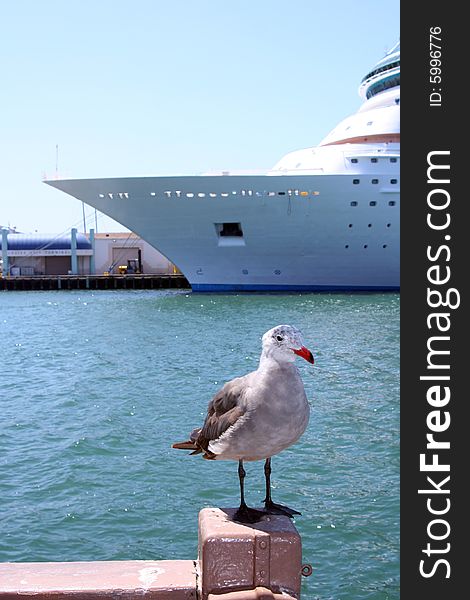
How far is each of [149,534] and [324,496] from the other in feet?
5.52

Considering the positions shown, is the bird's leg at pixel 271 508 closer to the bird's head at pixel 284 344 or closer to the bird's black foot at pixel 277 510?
the bird's black foot at pixel 277 510

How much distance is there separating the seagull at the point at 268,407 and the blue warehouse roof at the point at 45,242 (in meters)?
54.6

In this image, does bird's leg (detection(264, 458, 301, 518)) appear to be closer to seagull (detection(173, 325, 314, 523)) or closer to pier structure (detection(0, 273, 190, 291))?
A: seagull (detection(173, 325, 314, 523))

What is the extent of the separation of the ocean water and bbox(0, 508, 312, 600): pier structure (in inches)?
107

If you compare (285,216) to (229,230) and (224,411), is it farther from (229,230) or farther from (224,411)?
(224,411)

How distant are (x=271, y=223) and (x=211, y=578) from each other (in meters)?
28.7

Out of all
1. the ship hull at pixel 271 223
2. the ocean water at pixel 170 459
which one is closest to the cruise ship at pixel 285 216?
the ship hull at pixel 271 223

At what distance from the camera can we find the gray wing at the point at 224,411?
272cm

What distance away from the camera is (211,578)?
2.39 metres

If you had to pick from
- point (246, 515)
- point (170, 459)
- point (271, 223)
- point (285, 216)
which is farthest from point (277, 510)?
point (271, 223)

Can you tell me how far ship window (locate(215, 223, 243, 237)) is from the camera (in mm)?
31641

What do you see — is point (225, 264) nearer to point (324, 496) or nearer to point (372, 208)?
point (372, 208)

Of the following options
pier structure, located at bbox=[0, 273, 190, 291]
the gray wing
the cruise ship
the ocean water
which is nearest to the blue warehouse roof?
pier structure, located at bbox=[0, 273, 190, 291]

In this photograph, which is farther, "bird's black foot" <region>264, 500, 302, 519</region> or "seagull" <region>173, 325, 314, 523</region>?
"bird's black foot" <region>264, 500, 302, 519</region>
